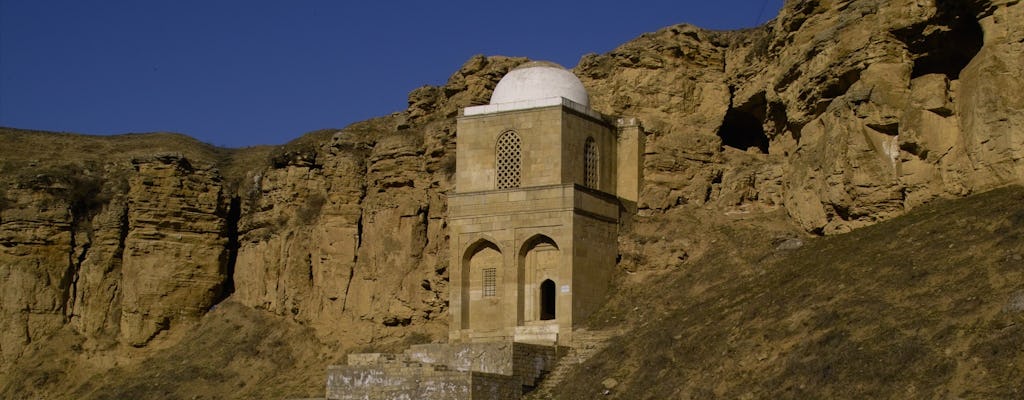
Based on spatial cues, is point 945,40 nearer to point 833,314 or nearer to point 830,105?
point 830,105

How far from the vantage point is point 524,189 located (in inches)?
1438

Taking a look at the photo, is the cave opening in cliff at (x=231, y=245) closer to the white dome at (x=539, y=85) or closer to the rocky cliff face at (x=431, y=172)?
the rocky cliff face at (x=431, y=172)

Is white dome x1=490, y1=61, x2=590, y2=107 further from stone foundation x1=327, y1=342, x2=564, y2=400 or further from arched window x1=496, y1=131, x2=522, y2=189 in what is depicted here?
stone foundation x1=327, y1=342, x2=564, y2=400

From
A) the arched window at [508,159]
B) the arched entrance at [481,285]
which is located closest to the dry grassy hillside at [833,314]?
the arched entrance at [481,285]

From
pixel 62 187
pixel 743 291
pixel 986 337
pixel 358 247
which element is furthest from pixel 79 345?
pixel 986 337

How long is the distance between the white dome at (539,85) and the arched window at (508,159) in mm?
952

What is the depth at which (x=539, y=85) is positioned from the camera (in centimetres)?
3753

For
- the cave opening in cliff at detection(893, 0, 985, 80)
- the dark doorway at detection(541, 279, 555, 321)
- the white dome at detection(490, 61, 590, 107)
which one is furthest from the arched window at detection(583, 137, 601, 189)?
the cave opening in cliff at detection(893, 0, 985, 80)

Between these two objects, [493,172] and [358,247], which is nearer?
[493,172]

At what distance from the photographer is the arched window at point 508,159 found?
37062mm

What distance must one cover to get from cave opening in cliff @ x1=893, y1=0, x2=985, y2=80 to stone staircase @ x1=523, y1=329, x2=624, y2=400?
7983 mm

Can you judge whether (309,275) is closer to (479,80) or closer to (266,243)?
(266,243)

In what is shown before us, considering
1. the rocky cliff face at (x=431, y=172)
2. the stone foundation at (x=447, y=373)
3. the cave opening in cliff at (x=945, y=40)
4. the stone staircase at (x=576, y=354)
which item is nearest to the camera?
the cave opening in cliff at (x=945, y=40)

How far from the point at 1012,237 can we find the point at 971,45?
6.04 metres
